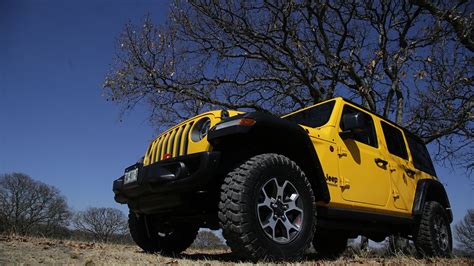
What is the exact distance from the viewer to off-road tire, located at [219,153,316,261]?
12.8ft

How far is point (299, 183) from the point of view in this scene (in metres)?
4.49

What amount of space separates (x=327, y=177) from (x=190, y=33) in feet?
32.4

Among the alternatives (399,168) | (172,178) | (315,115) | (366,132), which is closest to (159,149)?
(172,178)

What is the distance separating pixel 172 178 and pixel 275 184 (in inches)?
40.1

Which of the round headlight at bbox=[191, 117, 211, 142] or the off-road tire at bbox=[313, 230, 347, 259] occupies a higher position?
the round headlight at bbox=[191, 117, 211, 142]

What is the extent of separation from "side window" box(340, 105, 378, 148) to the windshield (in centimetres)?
21

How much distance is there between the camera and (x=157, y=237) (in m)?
5.79

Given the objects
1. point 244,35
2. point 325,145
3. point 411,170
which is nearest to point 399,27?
point 244,35

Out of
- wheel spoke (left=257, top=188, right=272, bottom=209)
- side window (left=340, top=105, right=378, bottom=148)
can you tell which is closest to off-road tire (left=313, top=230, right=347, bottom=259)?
side window (left=340, top=105, right=378, bottom=148)

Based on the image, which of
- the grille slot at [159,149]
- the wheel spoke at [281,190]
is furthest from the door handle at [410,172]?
the grille slot at [159,149]

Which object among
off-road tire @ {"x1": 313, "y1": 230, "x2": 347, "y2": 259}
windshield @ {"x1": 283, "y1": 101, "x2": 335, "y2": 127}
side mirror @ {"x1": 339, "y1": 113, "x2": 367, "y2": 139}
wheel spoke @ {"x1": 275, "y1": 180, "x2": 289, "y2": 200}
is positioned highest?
windshield @ {"x1": 283, "y1": 101, "x2": 335, "y2": 127}

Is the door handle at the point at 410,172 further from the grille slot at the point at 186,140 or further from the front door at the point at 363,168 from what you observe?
the grille slot at the point at 186,140

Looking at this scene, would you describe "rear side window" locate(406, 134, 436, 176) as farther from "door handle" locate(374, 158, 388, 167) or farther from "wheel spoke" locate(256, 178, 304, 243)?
"wheel spoke" locate(256, 178, 304, 243)

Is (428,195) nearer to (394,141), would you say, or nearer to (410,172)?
(410,172)
